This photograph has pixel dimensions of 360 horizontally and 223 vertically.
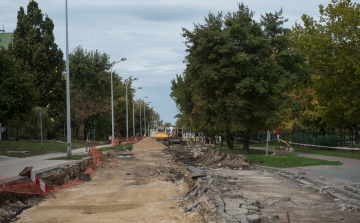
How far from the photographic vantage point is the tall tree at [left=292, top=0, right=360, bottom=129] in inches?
937

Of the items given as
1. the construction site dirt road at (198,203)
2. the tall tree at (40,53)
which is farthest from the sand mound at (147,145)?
the construction site dirt road at (198,203)

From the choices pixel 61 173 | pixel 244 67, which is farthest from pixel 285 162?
pixel 61 173

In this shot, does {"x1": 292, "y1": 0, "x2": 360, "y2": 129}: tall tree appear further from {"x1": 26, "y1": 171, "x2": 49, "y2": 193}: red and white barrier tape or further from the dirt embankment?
{"x1": 26, "y1": 171, "x2": 49, "y2": 193}: red and white barrier tape

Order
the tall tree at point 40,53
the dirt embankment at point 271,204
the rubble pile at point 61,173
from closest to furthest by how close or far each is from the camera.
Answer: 1. the dirt embankment at point 271,204
2. the rubble pile at point 61,173
3. the tall tree at point 40,53

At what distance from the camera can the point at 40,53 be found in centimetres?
4138

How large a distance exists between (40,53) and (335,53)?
106 ft

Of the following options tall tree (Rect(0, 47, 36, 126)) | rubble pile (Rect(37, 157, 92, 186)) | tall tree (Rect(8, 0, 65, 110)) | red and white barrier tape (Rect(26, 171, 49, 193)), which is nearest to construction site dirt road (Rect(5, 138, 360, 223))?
red and white barrier tape (Rect(26, 171, 49, 193))

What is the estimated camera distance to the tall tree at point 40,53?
135 ft

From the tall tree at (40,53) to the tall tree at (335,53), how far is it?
2962cm

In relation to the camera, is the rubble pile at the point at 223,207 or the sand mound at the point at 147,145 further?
the sand mound at the point at 147,145

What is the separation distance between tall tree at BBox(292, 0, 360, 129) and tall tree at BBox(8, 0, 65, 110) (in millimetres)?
29617

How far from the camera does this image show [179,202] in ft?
31.3

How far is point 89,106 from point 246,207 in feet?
165

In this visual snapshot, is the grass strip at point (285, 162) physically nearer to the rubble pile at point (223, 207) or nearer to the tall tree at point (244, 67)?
the tall tree at point (244, 67)
